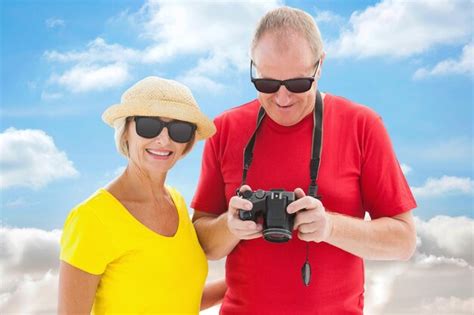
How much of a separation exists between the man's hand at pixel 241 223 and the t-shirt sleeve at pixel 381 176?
2.58ft

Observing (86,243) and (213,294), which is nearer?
(86,243)

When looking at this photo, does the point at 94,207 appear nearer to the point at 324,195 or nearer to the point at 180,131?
the point at 180,131

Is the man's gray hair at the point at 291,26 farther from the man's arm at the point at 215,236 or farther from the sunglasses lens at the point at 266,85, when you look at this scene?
the man's arm at the point at 215,236

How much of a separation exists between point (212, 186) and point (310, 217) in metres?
0.95

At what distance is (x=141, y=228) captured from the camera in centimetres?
354

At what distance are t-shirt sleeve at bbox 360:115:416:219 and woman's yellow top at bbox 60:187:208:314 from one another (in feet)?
3.75

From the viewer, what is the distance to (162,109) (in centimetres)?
361

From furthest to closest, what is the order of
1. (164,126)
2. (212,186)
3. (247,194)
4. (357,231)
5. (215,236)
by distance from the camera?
(212,186)
(215,236)
(164,126)
(357,231)
(247,194)

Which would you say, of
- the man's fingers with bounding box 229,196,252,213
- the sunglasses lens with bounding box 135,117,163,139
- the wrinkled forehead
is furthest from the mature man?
the sunglasses lens with bounding box 135,117,163,139

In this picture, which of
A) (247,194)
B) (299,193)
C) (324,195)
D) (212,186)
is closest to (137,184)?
(212,186)

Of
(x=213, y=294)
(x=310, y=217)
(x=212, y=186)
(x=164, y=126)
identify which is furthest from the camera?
(x=213, y=294)

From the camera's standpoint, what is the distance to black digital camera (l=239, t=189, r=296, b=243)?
3.32 meters

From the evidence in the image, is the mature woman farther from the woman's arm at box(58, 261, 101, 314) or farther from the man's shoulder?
the man's shoulder

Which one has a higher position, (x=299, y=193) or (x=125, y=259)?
(x=299, y=193)
